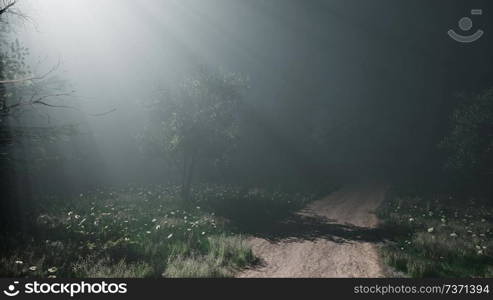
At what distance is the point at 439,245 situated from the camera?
13.4 metres

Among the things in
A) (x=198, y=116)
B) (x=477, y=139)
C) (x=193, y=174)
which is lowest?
(x=193, y=174)

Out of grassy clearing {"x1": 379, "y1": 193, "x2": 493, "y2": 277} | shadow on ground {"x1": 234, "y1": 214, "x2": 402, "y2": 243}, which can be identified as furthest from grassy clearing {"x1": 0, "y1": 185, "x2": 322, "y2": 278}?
grassy clearing {"x1": 379, "y1": 193, "x2": 493, "y2": 277}

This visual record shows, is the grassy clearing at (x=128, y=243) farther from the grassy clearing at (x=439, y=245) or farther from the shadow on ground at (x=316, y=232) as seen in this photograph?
the grassy clearing at (x=439, y=245)

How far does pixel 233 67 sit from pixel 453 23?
82.3 metres

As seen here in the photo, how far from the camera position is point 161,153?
26.4 meters

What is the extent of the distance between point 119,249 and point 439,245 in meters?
12.4

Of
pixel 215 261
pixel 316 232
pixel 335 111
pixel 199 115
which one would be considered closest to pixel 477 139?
pixel 316 232

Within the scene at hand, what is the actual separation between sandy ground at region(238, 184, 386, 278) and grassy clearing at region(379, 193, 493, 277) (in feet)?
2.89

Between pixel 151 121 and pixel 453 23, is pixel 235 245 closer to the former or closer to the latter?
pixel 453 23

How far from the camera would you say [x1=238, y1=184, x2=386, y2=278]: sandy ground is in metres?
11.3

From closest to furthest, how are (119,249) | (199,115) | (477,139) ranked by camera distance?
(119,249) < (199,115) < (477,139)

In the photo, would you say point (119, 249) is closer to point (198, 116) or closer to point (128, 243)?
point (128, 243)

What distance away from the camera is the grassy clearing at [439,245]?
11023mm

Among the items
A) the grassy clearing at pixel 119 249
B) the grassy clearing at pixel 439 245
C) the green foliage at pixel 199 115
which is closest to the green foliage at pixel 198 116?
the green foliage at pixel 199 115
